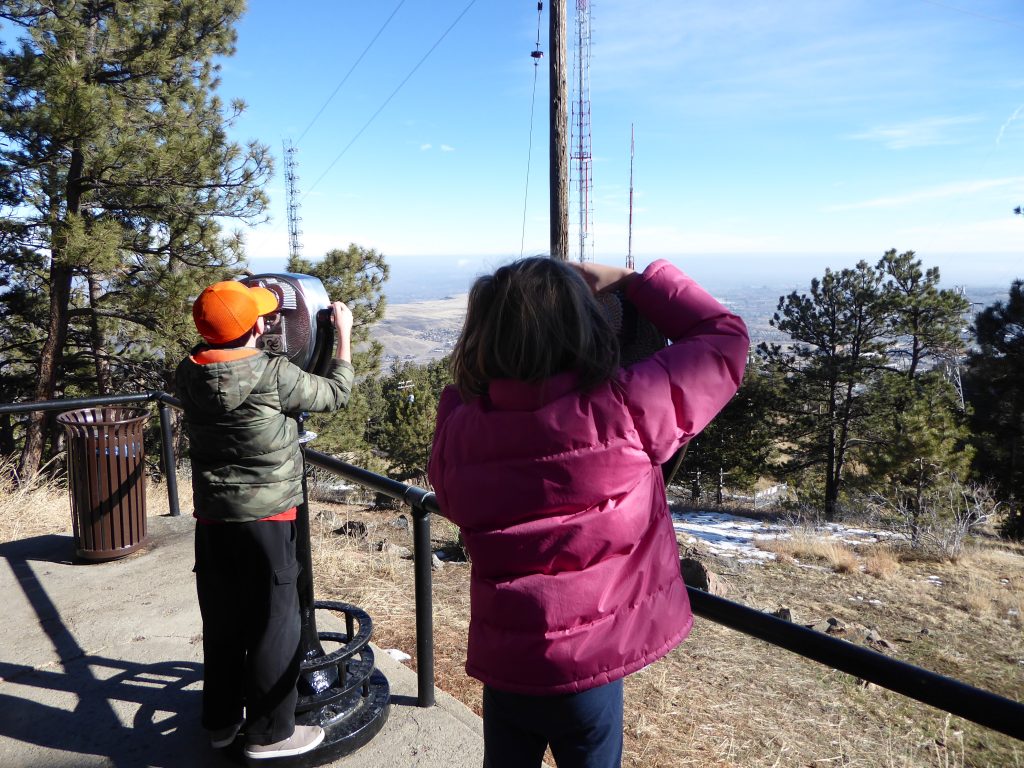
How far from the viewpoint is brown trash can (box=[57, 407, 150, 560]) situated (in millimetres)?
3816

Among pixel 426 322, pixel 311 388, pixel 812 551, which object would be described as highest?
pixel 311 388

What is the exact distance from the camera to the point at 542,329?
1209 mm

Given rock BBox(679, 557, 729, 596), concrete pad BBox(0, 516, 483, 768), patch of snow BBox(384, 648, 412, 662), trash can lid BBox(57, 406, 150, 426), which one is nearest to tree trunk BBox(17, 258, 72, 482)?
trash can lid BBox(57, 406, 150, 426)

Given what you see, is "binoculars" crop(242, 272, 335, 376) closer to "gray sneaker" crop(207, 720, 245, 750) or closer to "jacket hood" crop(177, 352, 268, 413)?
"jacket hood" crop(177, 352, 268, 413)

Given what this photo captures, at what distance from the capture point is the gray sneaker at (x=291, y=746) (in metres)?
2.10

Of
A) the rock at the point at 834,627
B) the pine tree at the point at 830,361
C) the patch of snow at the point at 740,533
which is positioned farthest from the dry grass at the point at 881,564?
the pine tree at the point at 830,361

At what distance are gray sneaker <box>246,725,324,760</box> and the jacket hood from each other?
1.01 meters

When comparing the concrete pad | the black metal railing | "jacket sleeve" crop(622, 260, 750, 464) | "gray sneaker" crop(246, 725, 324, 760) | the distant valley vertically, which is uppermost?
"jacket sleeve" crop(622, 260, 750, 464)

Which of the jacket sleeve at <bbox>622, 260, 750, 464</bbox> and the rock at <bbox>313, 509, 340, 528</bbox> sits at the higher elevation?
the jacket sleeve at <bbox>622, 260, 750, 464</bbox>

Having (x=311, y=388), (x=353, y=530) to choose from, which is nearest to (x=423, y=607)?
(x=311, y=388)

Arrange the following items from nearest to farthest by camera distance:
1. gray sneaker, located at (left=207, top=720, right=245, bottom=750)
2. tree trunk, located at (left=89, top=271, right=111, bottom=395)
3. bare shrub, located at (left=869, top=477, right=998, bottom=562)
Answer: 1. gray sneaker, located at (left=207, top=720, right=245, bottom=750)
2. tree trunk, located at (left=89, top=271, right=111, bottom=395)
3. bare shrub, located at (left=869, top=477, right=998, bottom=562)

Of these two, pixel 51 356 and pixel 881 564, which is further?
pixel 51 356

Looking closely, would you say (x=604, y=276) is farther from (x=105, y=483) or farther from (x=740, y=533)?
(x=740, y=533)

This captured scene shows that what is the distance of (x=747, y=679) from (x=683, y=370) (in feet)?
14.0
